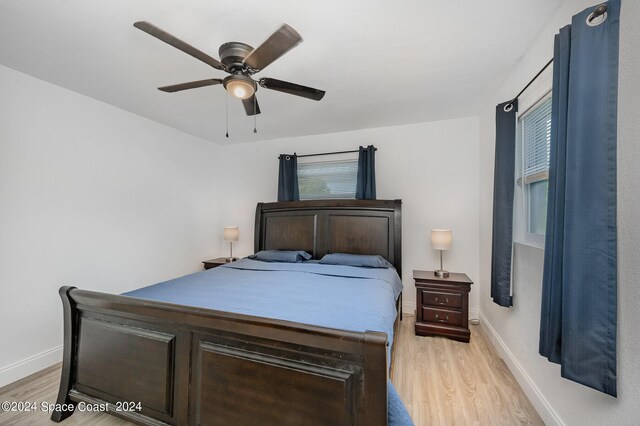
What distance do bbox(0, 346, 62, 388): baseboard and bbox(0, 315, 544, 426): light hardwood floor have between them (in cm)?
7

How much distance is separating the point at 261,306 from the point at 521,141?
8.26 feet

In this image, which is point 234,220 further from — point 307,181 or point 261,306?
point 261,306

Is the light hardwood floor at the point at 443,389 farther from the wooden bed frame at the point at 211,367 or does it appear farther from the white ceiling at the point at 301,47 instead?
the white ceiling at the point at 301,47

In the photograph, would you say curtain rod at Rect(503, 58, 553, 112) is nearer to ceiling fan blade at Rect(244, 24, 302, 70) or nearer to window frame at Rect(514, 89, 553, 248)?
window frame at Rect(514, 89, 553, 248)

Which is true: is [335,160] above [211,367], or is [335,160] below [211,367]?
above

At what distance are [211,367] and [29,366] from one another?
225 cm

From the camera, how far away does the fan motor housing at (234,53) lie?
161 centimetres

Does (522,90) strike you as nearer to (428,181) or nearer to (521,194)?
(521,194)

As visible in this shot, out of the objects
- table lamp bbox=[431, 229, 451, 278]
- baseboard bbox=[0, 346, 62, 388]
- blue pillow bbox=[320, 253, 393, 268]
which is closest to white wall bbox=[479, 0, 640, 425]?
table lamp bbox=[431, 229, 451, 278]

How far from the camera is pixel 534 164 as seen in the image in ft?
6.84

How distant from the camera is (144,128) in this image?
11.0ft

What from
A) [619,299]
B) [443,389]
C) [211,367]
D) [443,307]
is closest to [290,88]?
[211,367]

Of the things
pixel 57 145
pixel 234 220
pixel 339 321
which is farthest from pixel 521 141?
pixel 57 145

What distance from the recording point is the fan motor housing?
161 centimetres
